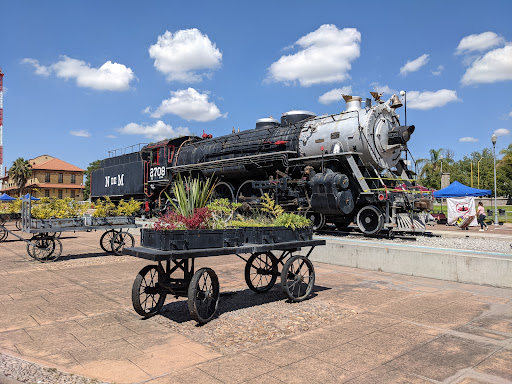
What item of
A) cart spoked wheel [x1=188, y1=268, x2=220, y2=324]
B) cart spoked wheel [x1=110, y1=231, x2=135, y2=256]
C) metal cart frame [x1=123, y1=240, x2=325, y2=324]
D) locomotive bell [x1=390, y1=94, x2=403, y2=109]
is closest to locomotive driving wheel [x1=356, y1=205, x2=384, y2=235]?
locomotive bell [x1=390, y1=94, x2=403, y2=109]

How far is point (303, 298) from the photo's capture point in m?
6.41

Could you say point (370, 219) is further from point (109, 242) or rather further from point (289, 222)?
point (109, 242)

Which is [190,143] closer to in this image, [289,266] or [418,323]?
[289,266]

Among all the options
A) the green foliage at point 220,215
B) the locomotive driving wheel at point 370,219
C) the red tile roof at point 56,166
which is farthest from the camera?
the red tile roof at point 56,166

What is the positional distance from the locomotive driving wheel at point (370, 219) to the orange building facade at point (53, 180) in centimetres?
6298

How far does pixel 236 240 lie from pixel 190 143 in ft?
51.2

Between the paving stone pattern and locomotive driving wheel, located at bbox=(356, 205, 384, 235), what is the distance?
14.6ft

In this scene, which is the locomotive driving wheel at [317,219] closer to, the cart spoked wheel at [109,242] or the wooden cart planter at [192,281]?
the cart spoked wheel at [109,242]

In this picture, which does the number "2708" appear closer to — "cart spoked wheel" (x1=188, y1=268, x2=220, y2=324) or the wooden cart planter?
the wooden cart planter

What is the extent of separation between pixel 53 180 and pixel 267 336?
235 feet

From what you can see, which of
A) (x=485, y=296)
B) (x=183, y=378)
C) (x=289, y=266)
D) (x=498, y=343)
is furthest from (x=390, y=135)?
(x=183, y=378)

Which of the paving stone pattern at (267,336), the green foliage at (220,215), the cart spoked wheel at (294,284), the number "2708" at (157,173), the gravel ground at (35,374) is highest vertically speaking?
the number "2708" at (157,173)

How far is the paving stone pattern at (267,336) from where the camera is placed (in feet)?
12.2

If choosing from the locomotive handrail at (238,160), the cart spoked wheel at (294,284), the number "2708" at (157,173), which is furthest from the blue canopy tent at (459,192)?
the cart spoked wheel at (294,284)
